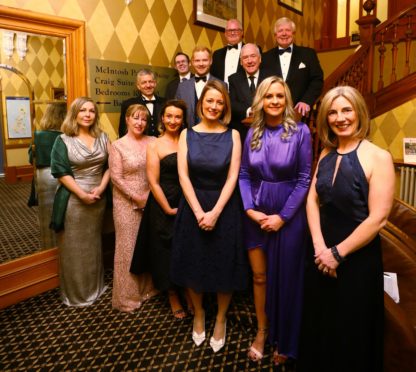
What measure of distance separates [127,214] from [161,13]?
2198 mm

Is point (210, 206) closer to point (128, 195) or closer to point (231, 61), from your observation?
point (128, 195)

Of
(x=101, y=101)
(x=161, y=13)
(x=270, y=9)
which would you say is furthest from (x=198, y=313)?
(x=270, y=9)

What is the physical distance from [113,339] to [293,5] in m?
5.46

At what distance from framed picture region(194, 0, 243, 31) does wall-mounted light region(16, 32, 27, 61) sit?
196 centimetres

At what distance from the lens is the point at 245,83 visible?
9.54 ft

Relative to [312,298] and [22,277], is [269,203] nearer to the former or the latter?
[312,298]

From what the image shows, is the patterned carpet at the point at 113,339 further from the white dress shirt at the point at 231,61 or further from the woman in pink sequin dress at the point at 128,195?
the white dress shirt at the point at 231,61

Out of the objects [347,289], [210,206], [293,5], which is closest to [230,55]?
[210,206]

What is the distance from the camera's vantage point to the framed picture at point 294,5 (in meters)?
5.61

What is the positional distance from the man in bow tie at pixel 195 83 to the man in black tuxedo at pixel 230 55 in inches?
15.1

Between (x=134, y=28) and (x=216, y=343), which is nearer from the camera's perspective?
(x=216, y=343)

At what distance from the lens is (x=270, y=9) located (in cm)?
537

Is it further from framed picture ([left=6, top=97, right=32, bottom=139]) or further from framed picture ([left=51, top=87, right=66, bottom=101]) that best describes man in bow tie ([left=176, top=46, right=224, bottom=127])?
framed picture ([left=6, top=97, right=32, bottom=139])

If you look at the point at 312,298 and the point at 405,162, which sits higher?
the point at 405,162
